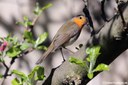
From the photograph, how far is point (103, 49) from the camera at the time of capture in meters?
0.80

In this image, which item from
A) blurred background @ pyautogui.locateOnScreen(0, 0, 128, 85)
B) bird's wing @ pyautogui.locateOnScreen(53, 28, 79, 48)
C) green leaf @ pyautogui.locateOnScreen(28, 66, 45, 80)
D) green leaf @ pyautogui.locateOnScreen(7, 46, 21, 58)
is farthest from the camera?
blurred background @ pyautogui.locateOnScreen(0, 0, 128, 85)

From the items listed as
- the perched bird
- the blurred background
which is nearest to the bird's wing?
the perched bird

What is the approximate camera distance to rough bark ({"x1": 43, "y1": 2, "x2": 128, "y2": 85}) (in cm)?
75

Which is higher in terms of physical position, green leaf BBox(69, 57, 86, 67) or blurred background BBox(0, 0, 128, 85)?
green leaf BBox(69, 57, 86, 67)

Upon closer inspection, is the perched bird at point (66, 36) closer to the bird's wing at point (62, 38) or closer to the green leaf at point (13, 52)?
the bird's wing at point (62, 38)

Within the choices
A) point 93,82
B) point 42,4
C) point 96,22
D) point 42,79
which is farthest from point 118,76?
point 42,79

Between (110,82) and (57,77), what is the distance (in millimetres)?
2256

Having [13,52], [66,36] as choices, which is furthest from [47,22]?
[13,52]

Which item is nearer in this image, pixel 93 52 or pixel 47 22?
pixel 93 52

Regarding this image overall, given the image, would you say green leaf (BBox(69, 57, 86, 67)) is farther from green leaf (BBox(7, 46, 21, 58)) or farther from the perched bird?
the perched bird

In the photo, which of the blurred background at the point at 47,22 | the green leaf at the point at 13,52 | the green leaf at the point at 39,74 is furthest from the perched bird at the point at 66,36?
the green leaf at the point at 39,74

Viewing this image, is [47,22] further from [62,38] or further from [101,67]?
[101,67]

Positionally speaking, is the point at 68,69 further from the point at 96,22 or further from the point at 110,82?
the point at 110,82

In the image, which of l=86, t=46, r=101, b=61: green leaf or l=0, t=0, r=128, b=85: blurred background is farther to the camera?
l=0, t=0, r=128, b=85: blurred background
